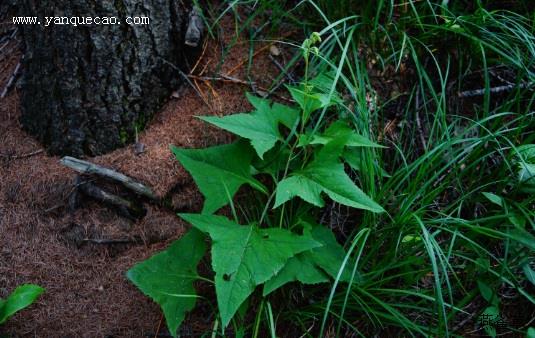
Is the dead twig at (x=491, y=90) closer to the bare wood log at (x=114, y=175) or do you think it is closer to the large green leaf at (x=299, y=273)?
the large green leaf at (x=299, y=273)

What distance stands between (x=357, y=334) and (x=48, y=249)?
3.90ft

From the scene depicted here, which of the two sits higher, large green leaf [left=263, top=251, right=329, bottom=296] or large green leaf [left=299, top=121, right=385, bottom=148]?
large green leaf [left=299, top=121, right=385, bottom=148]

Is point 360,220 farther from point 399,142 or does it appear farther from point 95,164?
point 95,164

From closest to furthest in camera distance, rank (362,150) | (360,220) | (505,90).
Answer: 1. (362,150)
2. (360,220)
3. (505,90)

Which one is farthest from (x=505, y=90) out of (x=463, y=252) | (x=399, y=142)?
(x=463, y=252)

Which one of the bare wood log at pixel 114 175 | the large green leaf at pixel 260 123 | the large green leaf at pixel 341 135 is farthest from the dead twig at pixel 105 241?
the large green leaf at pixel 341 135

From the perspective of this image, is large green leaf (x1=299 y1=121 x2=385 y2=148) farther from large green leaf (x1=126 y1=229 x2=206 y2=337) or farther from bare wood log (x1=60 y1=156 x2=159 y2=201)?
bare wood log (x1=60 y1=156 x2=159 y2=201)

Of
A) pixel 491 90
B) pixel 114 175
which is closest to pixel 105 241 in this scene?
pixel 114 175

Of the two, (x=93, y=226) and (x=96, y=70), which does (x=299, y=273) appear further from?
(x=96, y=70)

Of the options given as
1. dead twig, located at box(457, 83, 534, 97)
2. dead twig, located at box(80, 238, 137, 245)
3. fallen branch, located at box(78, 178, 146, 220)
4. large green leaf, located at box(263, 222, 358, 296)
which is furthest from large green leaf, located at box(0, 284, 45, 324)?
dead twig, located at box(457, 83, 534, 97)

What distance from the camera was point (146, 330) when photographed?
6.23 ft

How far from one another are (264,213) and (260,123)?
0.32 meters

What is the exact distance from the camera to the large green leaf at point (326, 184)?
1.66 metres

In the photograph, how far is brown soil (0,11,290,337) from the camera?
191 cm
